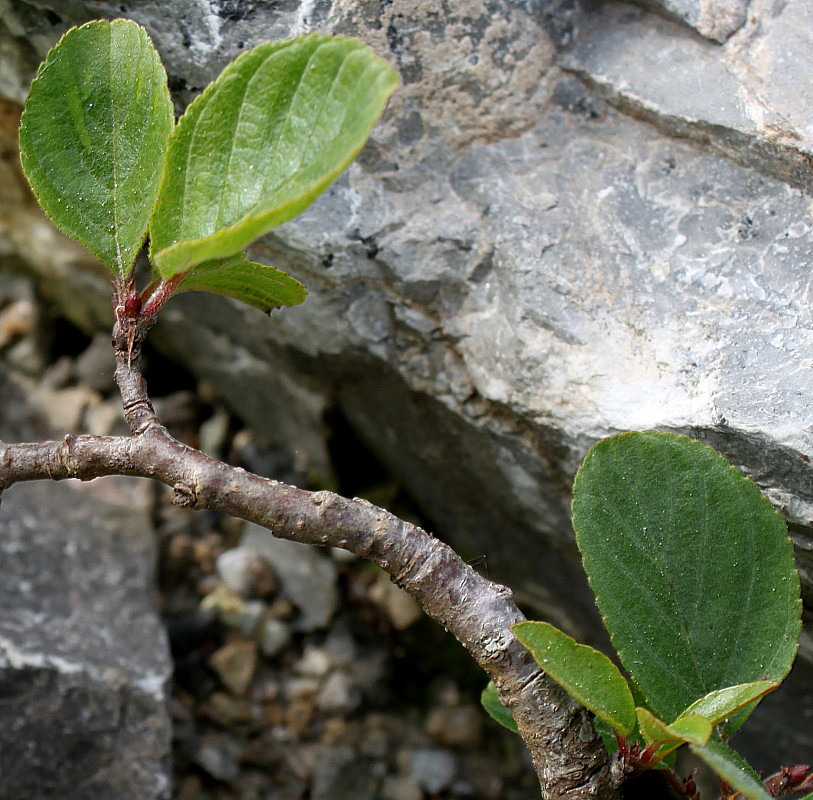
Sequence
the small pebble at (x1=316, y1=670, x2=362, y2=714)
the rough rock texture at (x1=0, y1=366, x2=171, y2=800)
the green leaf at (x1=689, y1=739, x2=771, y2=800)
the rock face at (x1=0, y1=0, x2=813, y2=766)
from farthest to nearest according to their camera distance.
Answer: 1. the small pebble at (x1=316, y1=670, x2=362, y2=714)
2. the rough rock texture at (x1=0, y1=366, x2=171, y2=800)
3. the rock face at (x1=0, y1=0, x2=813, y2=766)
4. the green leaf at (x1=689, y1=739, x2=771, y2=800)

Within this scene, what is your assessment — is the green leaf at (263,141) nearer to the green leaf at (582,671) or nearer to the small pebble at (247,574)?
the green leaf at (582,671)

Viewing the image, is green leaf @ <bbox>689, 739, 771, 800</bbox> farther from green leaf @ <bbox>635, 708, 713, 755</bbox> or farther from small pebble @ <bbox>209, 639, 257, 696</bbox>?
small pebble @ <bbox>209, 639, 257, 696</bbox>

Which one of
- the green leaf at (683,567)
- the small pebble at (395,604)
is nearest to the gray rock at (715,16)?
the green leaf at (683,567)

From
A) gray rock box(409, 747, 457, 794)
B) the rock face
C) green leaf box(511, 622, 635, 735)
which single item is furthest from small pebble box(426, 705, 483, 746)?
green leaf box(511, 622, 635, 735)

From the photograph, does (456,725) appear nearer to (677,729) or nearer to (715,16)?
(677,729)

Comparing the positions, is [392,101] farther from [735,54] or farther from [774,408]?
[774,408]

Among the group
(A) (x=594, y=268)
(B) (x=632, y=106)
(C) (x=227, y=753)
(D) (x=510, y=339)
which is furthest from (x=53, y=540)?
(B) (x=632, y=106)
